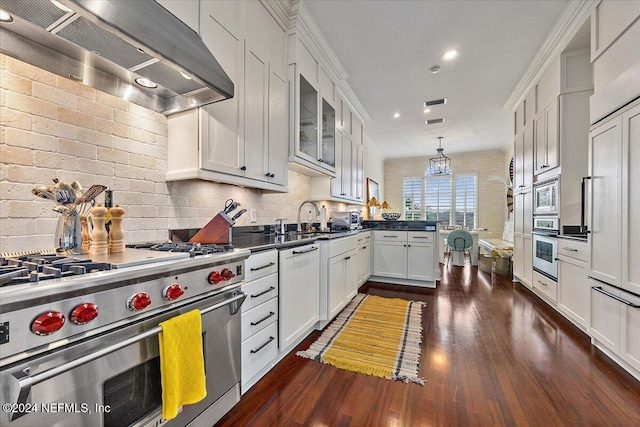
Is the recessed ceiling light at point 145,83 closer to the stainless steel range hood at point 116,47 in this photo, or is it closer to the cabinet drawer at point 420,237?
the stainless steel range hood at point 116,47

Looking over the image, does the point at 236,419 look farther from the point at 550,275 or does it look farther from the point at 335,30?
the point at 550,275

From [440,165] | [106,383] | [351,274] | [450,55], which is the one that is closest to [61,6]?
[106,383]

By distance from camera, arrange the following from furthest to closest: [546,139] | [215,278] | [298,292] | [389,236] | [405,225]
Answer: [405,225] → [389,236] → [546,139] → [298,292] → [215,278]

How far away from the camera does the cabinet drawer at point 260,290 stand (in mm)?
1552

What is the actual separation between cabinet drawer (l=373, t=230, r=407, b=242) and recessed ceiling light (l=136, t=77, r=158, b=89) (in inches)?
137

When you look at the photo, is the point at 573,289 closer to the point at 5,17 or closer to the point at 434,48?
the point at 434,48

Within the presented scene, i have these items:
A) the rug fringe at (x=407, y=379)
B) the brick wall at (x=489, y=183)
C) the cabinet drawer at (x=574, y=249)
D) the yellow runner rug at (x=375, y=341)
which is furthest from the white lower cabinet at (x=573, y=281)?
the brick wall at (x=489, y=183)

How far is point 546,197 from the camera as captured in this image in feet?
10.7

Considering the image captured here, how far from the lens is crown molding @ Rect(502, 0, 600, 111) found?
2.39 meters

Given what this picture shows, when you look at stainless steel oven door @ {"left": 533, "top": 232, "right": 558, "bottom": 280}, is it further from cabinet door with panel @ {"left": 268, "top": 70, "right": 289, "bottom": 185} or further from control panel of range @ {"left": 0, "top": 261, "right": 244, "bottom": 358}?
control panel of range @ {"left": 0, "top": 261, "right": 244, "bottom": 358}

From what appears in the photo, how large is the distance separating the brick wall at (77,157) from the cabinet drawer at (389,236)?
113 inches

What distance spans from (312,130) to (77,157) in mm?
2033

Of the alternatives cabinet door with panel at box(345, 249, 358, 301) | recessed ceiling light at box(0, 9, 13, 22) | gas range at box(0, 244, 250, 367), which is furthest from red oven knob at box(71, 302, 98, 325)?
cabinet door with panel at box(345, 249, 358, 301)

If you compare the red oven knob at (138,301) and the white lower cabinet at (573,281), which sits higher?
the red oven knob at (138,301)
